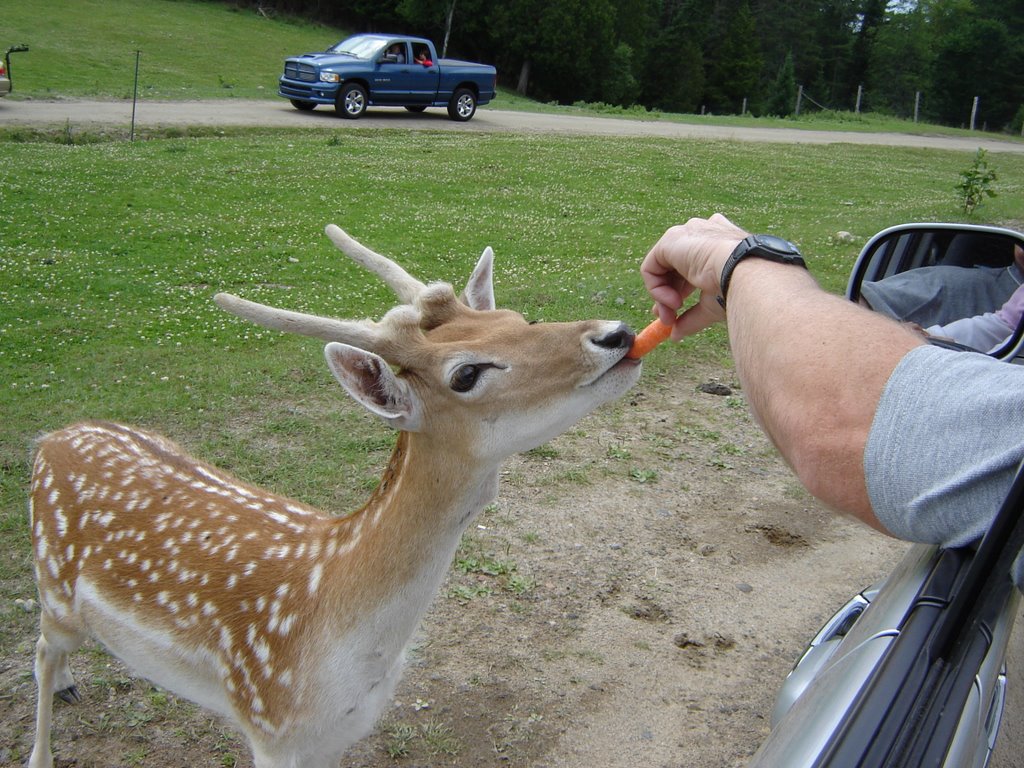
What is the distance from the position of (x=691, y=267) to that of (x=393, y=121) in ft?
75.4

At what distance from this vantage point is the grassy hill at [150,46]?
87.1 ft

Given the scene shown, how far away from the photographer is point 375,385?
9.45 feet

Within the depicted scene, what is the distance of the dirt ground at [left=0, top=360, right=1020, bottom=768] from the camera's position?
12.6ft

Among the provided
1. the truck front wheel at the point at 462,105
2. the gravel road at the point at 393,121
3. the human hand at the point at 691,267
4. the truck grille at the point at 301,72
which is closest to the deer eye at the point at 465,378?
the human hand at the point at 691,267

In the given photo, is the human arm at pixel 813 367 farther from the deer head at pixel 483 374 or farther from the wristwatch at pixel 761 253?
the deer head at pixel 483 374

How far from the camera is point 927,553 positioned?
6.60 feet

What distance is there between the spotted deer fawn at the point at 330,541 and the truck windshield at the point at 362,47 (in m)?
21.9

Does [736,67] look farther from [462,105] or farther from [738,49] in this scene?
[462,105]

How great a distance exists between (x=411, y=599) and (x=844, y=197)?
15873 millimetres

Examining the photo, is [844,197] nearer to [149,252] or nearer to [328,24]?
[149,252]

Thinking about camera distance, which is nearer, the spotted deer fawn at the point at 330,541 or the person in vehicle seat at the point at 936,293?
the spotted deer fawn at the point at 330,541

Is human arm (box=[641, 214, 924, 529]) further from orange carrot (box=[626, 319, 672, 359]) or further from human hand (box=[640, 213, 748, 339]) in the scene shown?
orange carrot (box=[626, 319, 672, 359])

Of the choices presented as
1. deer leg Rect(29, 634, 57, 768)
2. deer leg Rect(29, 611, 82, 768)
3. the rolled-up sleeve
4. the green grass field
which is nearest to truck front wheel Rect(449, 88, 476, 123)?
the green grass field

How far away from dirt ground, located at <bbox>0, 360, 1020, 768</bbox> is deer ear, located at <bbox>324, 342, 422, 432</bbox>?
1.65 m
